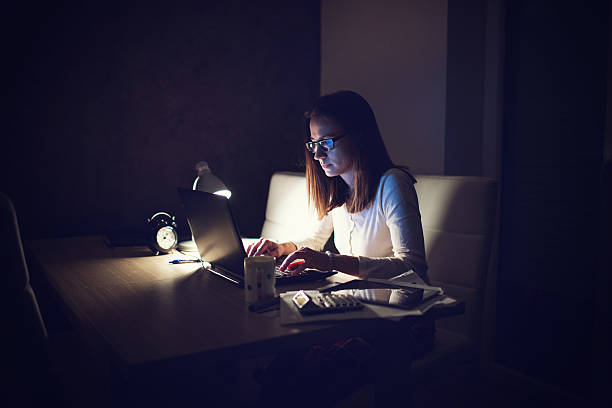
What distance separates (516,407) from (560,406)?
0.20 m

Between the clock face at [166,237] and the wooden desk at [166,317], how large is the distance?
5.4 inches

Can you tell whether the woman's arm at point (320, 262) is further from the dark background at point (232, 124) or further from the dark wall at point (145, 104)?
the dark wall at point (145, 104)

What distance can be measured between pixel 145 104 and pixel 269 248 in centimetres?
119

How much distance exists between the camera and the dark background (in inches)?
Result: 81.8

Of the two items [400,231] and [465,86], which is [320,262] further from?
[465,86]

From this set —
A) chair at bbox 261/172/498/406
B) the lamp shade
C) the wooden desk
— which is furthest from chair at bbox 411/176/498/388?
the lamp shade

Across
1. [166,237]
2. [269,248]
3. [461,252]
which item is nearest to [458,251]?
[461,252]

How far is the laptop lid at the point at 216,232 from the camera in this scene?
137cm

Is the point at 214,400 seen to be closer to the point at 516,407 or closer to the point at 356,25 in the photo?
the point at 516,407

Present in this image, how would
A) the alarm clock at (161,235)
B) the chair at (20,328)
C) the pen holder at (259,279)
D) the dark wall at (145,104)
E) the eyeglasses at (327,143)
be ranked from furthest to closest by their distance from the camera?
the dark wall at (145,104)
the alarm clock at (161,235)
the eyeglasses at (327,143)
the pen holder at (259,279)
the chair at (20,328)

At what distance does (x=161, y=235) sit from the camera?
1919 mm

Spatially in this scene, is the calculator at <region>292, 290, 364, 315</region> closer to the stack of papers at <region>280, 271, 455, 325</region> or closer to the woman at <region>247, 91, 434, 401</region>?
the stack of papers at <region>280, 271, 455, 325</region>

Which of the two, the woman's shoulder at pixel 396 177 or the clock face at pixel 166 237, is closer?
the woman's shoulder at pixel 396 177

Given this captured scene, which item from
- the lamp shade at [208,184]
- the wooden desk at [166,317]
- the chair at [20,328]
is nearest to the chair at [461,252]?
the wooden desk at [166,317]
